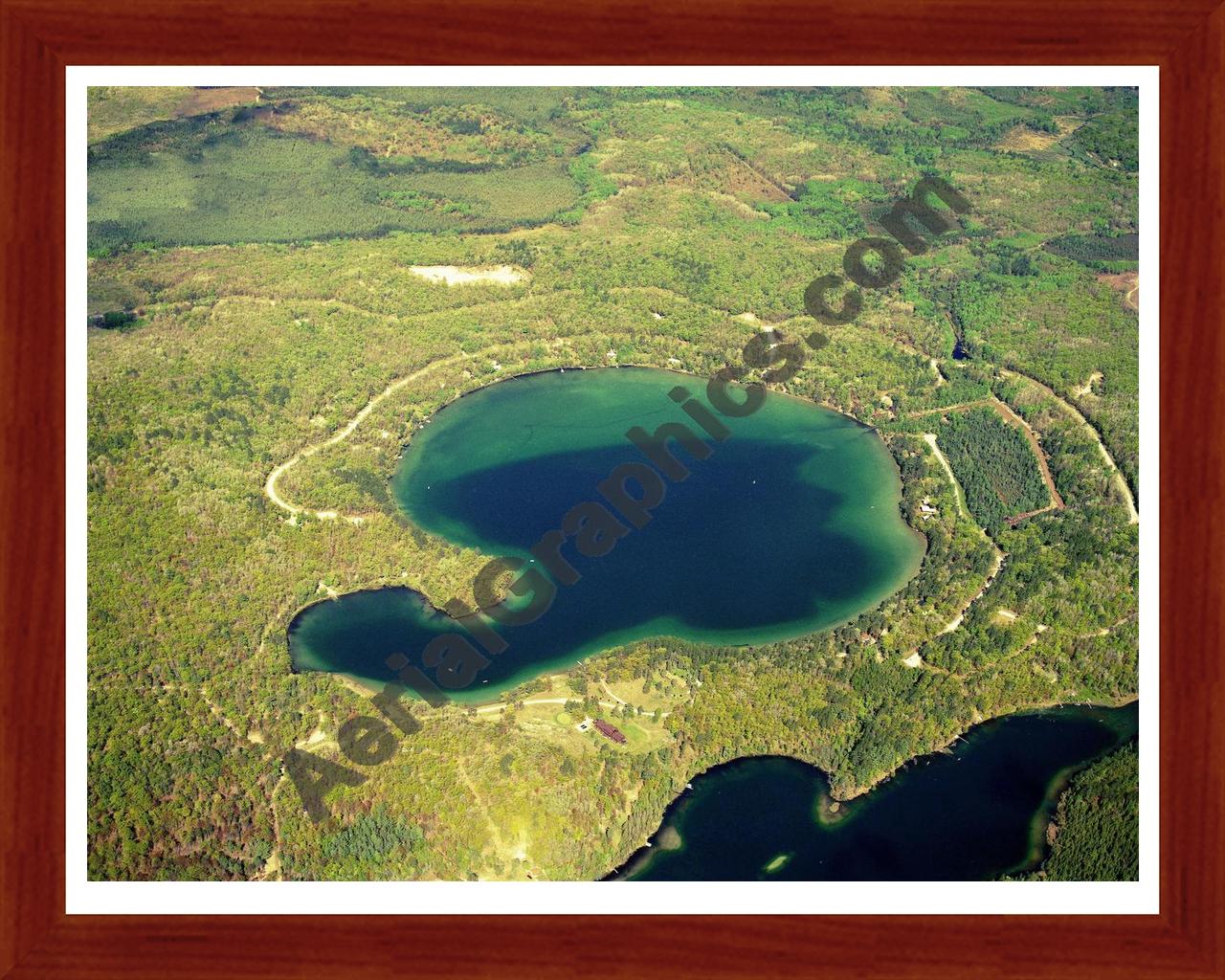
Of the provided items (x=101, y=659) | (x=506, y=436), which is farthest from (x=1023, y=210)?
(x=101, y=659)

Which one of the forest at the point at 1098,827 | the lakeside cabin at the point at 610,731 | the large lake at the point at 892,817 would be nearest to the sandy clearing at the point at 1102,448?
the large lake at the point at 892,817

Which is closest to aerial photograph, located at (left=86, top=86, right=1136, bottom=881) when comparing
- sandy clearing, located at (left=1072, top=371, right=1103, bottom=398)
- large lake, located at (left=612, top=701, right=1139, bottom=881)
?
large lake, located at (left=612, top=701, right=1139, bottom=881)

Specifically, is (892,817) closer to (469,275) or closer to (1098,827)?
(1098,827)

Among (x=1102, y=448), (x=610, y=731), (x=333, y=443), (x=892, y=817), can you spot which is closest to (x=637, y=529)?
(x=610, y=731)

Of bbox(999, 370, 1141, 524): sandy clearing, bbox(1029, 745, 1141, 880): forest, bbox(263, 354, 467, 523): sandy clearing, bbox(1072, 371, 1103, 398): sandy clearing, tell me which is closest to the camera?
bbox(1029, 745, 1141, 880): forest

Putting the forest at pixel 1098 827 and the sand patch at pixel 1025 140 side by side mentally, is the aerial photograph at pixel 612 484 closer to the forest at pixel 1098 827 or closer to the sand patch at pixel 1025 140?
the forest at pixel 1098 827

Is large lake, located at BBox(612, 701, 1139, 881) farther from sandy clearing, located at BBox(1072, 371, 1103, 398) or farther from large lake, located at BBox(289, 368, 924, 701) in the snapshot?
sandy clearing, located at BBox(1072, 371, 1103, 398)
